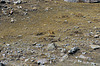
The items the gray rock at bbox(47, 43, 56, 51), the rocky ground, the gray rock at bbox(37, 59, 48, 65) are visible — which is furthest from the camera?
the gray rock at bbox(47, 43, 56, 51)

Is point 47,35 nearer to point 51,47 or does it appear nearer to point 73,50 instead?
point 51,47

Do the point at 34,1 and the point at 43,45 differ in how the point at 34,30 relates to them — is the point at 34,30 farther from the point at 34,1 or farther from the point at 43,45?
the point at 34,1

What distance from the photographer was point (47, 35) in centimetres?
544

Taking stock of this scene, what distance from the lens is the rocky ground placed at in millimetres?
4133

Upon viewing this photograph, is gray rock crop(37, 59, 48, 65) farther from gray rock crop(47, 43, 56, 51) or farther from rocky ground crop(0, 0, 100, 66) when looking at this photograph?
gray rock crop(47, 43, 56, 51)

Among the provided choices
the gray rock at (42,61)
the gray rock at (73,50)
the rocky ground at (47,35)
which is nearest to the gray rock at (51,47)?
the rocky ground at (47,35)

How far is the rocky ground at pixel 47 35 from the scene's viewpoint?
413 centimetres

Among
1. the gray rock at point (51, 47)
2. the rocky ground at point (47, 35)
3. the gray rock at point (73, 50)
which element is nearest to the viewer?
the rocky ground at point (47, 35)

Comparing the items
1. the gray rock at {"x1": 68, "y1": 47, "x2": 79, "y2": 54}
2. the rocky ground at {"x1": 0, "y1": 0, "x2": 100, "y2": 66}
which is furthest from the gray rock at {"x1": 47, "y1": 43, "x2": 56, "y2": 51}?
the gray rock at {"x1": 68, "y1": 47, "x2": 79, "y2": 54}

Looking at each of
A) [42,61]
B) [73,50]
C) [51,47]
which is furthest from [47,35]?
[42,61]

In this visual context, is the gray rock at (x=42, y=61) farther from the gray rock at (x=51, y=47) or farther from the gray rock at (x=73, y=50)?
the gray rock at (x=73, y=50)

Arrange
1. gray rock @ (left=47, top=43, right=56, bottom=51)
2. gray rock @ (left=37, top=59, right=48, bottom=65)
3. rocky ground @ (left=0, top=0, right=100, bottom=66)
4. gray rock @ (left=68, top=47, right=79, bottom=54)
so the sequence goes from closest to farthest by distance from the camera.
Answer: gray rock @ (left=37, top=59, right=48, bottom=65)
rocky ground @ (left=0, top=0, right=100, bottom=66)
gray rock @ (left=68, top=47, right=79, bottom=54)
gray rock @ (left=47, top=43, right=56, bottom=51)

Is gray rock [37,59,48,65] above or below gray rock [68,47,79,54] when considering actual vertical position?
below

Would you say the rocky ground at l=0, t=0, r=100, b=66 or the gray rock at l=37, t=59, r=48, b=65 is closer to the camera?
the gray rock at l=37, t=59, r=48, b=65
